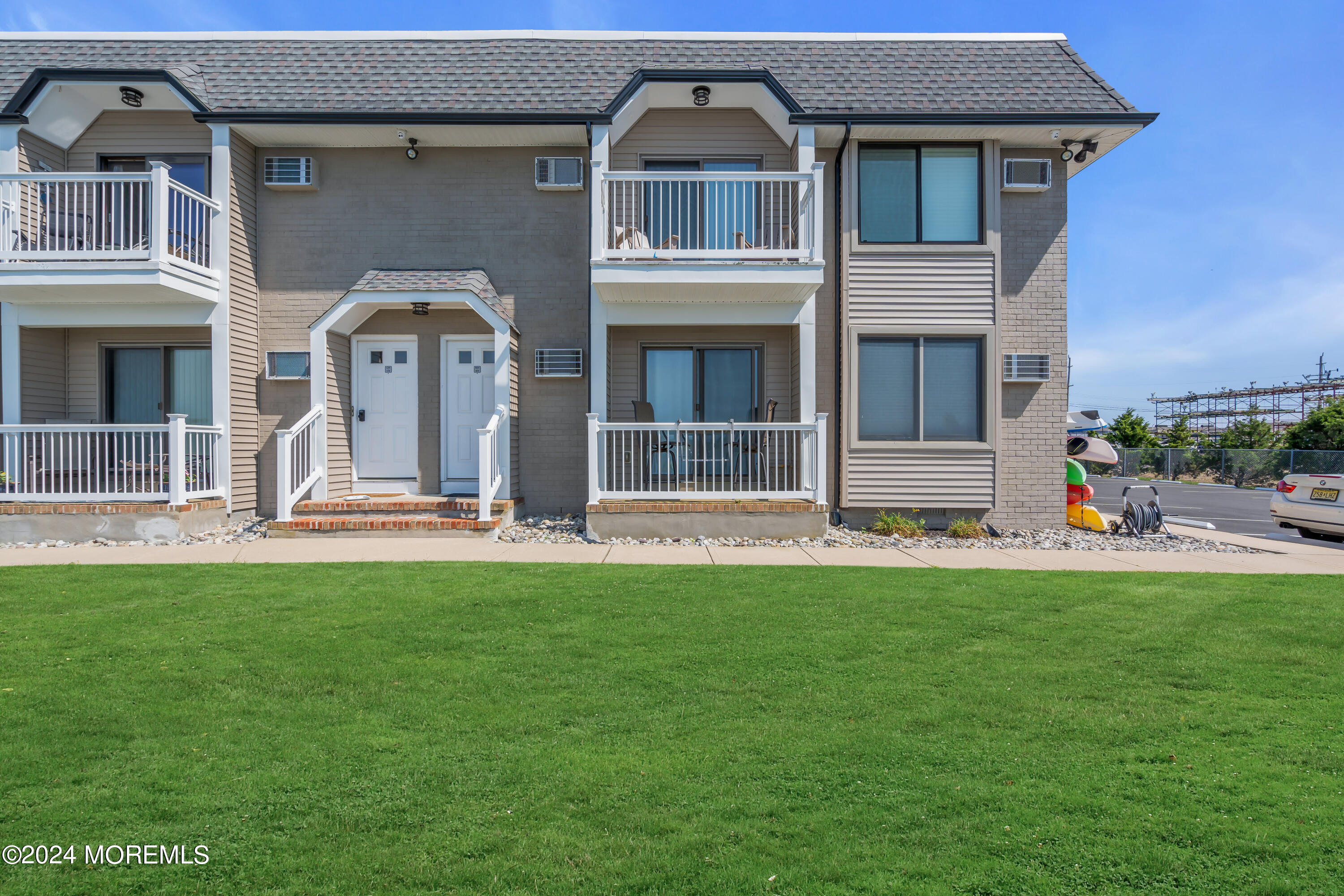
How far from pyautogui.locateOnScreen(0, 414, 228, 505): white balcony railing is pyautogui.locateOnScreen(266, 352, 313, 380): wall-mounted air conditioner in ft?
3.85

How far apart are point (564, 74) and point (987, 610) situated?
9.62 meters

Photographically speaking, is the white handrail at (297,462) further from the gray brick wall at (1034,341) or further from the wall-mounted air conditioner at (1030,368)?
the wall-mounted air conditioner at (1030,368)

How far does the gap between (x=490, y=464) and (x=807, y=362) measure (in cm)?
455

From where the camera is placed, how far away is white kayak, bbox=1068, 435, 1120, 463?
12.3 metres

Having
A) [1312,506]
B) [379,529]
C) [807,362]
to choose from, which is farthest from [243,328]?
[1312,506]

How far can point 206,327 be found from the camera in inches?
422

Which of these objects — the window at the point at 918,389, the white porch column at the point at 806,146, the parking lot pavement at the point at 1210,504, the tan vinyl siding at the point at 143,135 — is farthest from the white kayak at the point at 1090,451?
the tan vinyl siding at the point at 143,135

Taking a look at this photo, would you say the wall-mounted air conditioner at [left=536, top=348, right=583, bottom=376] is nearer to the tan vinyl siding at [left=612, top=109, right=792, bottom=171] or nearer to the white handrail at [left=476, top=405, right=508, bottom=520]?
the white handrail at [left=476, top=405, right=508, bottom=520]

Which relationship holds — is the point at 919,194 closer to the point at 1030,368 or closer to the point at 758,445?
the point at 1030,368

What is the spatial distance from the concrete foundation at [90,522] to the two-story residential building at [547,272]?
2.14 ft

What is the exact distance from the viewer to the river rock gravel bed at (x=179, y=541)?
28.7 ft

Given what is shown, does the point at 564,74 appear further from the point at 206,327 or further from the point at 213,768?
the point at 213,768

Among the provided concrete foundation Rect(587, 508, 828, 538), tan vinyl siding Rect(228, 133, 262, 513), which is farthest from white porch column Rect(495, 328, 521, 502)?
tan vinyl siding Rect(228, 133, 262, 513)

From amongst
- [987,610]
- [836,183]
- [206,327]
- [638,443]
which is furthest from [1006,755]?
[206,327]
